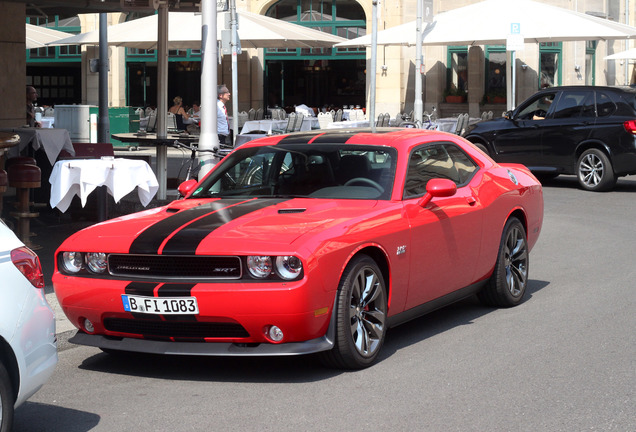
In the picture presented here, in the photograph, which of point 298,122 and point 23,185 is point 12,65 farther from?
point 298,122

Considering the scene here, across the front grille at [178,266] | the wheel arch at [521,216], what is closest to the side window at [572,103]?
the wheel arch at [521,216]

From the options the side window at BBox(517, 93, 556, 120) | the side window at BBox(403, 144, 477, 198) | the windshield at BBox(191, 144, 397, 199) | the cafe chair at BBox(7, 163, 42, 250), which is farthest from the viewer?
the side window at BBox(517, 93, 556, 120)

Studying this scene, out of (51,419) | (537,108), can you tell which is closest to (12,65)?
(537,108)

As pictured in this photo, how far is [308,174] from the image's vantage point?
7461 millimetres

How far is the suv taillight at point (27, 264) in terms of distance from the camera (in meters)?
4.70

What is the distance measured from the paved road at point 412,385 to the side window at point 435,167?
42.2 inches

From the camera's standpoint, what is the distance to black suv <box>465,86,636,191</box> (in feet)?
61.3

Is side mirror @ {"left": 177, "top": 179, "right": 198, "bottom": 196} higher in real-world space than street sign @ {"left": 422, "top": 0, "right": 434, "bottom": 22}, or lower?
lower

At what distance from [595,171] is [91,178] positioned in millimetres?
11153

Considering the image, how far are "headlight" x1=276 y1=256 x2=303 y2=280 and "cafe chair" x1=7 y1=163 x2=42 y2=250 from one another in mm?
5724

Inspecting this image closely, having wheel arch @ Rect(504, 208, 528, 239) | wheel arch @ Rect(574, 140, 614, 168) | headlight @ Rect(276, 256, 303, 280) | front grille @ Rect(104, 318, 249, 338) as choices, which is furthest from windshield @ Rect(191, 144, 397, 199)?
wheel arch @ Rect(574, 140, 614, 168)

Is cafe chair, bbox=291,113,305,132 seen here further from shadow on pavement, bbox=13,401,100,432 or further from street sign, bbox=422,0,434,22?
shadow on pavement, bbox=13,401,100,432

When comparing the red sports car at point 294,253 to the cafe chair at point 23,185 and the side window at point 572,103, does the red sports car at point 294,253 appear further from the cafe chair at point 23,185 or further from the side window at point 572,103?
the side window at point 572,103

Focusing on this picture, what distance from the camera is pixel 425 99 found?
36844mm
